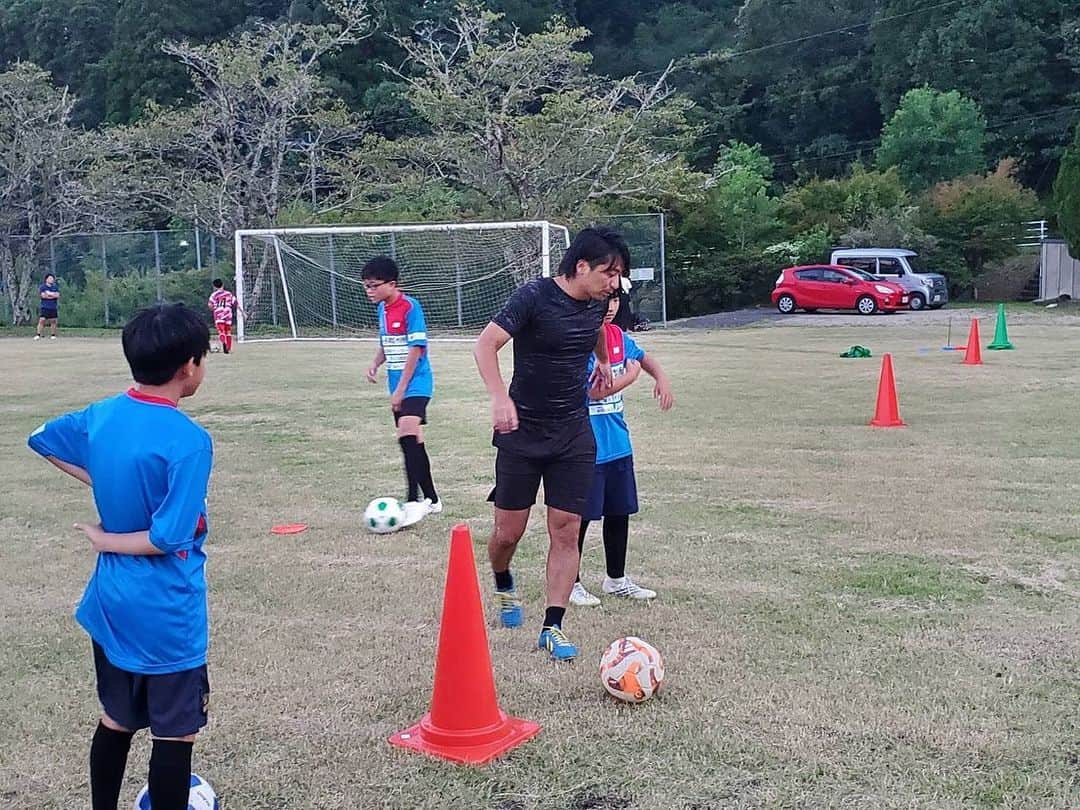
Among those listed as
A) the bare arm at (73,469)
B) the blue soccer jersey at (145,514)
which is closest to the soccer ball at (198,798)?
the blue soccer jersey at (145,514)

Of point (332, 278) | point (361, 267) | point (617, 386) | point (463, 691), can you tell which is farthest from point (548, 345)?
point (332, 278)

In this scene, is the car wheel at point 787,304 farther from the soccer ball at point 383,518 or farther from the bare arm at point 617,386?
the bare arm at point 617,386

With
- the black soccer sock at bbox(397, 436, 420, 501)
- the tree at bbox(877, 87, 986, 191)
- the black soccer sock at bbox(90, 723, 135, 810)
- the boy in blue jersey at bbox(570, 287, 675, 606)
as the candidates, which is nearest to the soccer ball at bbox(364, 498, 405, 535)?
the black soccer sock at bbox(397, 436, 420, 501)

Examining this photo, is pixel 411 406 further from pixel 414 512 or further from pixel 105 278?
pixel 105 278

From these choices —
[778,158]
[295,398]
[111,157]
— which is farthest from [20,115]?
[778,158]

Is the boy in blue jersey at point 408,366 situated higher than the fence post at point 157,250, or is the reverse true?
the fence post at point 157,250

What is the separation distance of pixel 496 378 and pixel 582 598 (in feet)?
4.55

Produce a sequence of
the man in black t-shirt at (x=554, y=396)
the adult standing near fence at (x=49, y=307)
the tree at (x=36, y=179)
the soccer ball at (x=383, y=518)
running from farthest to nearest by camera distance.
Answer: the tree at (x=36, y=179) < the adult standing near fence at (x=49, y=307) < the soccer ball at (x=383, y=518) < the man in black t-shirt at (x=554, y=396)

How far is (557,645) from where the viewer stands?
15.0ft

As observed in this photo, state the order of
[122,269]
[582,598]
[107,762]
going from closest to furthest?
[107,762]
[582,598]
[122,269]

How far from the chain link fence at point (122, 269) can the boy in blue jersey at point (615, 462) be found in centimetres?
2855

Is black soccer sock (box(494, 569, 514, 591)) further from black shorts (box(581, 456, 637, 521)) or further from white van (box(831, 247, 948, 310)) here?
white van (box(831, 247, 948, 310))

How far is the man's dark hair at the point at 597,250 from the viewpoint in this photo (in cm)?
436

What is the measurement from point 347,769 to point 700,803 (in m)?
1.12
